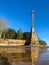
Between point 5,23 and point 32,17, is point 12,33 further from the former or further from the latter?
point 32,17

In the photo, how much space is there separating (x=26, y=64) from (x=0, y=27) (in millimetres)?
50294

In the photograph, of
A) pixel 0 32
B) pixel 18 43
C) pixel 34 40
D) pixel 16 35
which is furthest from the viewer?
pixel 16 35

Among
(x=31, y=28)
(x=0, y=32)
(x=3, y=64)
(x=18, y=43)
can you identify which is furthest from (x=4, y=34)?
(x=3, y=64)

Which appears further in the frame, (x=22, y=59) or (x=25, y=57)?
(x=25, y=57)

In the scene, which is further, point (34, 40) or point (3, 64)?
point (34, 40)

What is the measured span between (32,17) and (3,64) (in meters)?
40.3

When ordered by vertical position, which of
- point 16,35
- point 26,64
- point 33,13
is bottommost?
point 26,64

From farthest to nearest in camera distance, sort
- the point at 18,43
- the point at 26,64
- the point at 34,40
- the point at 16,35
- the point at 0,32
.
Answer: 1. the point at 16,35
2. the point at 0,32
3. the point at 18,43
4. the point at 34,40
5. the point at 26,64

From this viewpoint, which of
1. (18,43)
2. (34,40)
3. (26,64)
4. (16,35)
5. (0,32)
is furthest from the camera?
(16,35)

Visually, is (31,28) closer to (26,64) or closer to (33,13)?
(33,13)

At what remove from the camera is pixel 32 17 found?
4872cm

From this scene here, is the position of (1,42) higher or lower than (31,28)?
lower

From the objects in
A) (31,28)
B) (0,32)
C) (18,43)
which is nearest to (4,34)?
(0,32)

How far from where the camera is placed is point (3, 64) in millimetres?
8875
